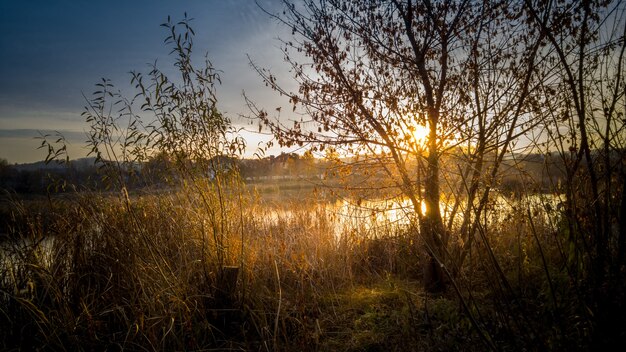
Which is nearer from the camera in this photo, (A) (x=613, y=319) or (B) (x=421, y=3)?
(A) (x=613, y=319)

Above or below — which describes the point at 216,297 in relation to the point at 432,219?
below

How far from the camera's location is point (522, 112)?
3.46 m

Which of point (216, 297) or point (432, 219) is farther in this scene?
point (432, 219)

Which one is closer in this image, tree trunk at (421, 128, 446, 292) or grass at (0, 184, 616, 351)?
grass at (0, 184, 616, 351)

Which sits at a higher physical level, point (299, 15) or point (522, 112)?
point (299, 15)

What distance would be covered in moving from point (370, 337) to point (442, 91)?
9.24 feet

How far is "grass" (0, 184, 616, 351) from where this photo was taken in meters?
2.90

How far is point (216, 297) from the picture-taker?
11.8 feet

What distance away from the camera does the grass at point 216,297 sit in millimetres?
2898

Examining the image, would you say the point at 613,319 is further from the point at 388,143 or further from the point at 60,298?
the point at 60,298

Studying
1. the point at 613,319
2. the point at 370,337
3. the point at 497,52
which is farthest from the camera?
the point at 497,52

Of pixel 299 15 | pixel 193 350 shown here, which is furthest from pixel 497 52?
pixel 193 350

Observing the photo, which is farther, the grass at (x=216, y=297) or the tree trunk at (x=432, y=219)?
the tree trunk at (x=432, y=219)

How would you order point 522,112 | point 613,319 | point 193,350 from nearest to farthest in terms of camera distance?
1. point 613,319
2. point 193,350
3. point 522,112
